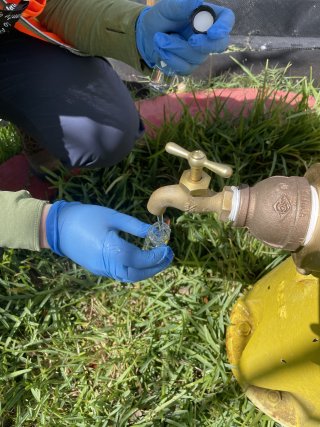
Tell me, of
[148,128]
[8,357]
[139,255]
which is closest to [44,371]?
[8,357]

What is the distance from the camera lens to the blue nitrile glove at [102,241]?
1.16 meters

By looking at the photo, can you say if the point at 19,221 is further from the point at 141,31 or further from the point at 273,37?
the point at 273,37

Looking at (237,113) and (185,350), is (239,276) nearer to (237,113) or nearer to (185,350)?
(185,350)

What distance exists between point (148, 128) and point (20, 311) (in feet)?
2.73

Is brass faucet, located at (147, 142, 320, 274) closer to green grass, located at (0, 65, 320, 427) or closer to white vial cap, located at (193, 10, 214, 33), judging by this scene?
white vial cap, located at (193, 10, 214, 33)

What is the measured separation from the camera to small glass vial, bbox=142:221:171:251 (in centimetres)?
118

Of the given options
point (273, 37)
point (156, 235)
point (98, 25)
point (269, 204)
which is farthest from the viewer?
point (273, 37)

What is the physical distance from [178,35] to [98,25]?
0.31 metres

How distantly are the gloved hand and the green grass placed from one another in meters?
0.40

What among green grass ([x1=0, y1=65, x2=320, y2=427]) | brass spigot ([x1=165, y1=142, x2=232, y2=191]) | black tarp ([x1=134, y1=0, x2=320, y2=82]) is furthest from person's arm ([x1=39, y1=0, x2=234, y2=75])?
black tarp ([x1=134, y1=0, x2=320, y2=82])

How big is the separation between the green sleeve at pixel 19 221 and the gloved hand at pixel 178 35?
0.53 meters

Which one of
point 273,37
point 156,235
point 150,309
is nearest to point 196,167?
point 156,235

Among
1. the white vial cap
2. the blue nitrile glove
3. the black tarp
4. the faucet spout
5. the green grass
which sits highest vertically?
the white vial cap

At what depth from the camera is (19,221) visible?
3.80 feet
